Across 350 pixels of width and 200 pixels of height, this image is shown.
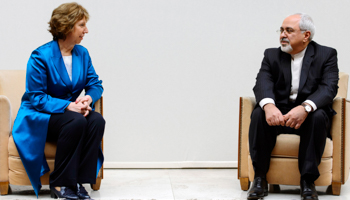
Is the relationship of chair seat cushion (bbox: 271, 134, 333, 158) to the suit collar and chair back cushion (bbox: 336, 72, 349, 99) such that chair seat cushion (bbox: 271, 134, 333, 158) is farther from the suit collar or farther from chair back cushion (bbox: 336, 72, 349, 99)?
the suit collar

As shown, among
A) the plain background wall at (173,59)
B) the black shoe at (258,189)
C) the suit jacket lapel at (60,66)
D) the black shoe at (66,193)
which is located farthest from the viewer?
the plain background wall at (173,59)

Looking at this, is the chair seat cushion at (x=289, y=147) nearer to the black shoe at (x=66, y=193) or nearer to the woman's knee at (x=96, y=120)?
the woman's knee at (x=96, y=120)

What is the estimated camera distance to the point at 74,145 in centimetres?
226

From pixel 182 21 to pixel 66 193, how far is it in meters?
1.63

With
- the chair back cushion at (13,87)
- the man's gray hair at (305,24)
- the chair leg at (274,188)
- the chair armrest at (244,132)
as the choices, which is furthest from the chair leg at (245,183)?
the chair back cushion at (13,87)

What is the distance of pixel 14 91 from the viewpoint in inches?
107

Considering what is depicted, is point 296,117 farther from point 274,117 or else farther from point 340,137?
point 340,137

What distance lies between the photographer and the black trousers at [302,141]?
2.29m

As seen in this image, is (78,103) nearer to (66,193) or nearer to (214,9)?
(66,193)

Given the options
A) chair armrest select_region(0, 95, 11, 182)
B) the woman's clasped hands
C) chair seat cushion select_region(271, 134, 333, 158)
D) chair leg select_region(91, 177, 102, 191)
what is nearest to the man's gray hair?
chair seat cushion select_region(271, 134, 333, 158)

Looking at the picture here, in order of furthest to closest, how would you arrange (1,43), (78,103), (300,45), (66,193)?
(1,43) < (300,45) < (78,103) < (66,193)

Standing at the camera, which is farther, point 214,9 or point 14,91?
point 214,9

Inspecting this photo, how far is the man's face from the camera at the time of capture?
2.56 m

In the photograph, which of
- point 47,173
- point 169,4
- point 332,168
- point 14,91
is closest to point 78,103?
point 47,173
